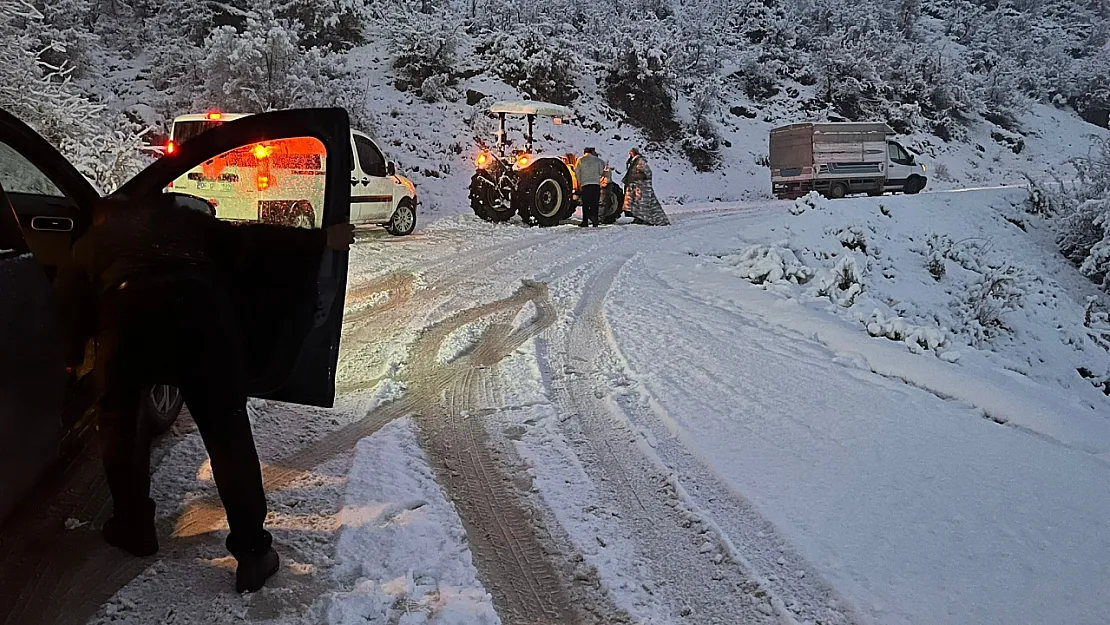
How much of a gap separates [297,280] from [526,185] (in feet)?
36.6

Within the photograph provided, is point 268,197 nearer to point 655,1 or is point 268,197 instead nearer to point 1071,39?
point 655,1

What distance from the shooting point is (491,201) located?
14617 millimetres

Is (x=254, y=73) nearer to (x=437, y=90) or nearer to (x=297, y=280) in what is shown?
(x=437, y=90)

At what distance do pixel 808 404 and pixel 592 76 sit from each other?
25.3 m

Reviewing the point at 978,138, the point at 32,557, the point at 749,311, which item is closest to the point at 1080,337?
the point at 749,311

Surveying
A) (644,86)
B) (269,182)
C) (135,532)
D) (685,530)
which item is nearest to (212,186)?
(269,182)

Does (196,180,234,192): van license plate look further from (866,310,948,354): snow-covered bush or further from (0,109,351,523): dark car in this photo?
(866,310,948,354): snow-covered bush

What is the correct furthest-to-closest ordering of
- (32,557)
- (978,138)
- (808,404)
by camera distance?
1. (978,138)
2. (808,404)
3. (32,557)

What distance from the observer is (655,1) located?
110ft

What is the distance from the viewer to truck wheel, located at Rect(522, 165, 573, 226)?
14.0m

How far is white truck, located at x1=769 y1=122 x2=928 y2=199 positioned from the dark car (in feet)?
66.0

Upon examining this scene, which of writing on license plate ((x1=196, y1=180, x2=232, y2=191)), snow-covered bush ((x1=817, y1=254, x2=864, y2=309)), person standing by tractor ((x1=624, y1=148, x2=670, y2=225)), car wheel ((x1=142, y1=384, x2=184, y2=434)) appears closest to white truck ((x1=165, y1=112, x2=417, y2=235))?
writing on license plate ((x1=196, y1=180, x2=232, y2=191))

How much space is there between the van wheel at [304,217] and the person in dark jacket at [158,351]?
529 mm

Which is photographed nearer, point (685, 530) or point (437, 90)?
point (685, 530)
